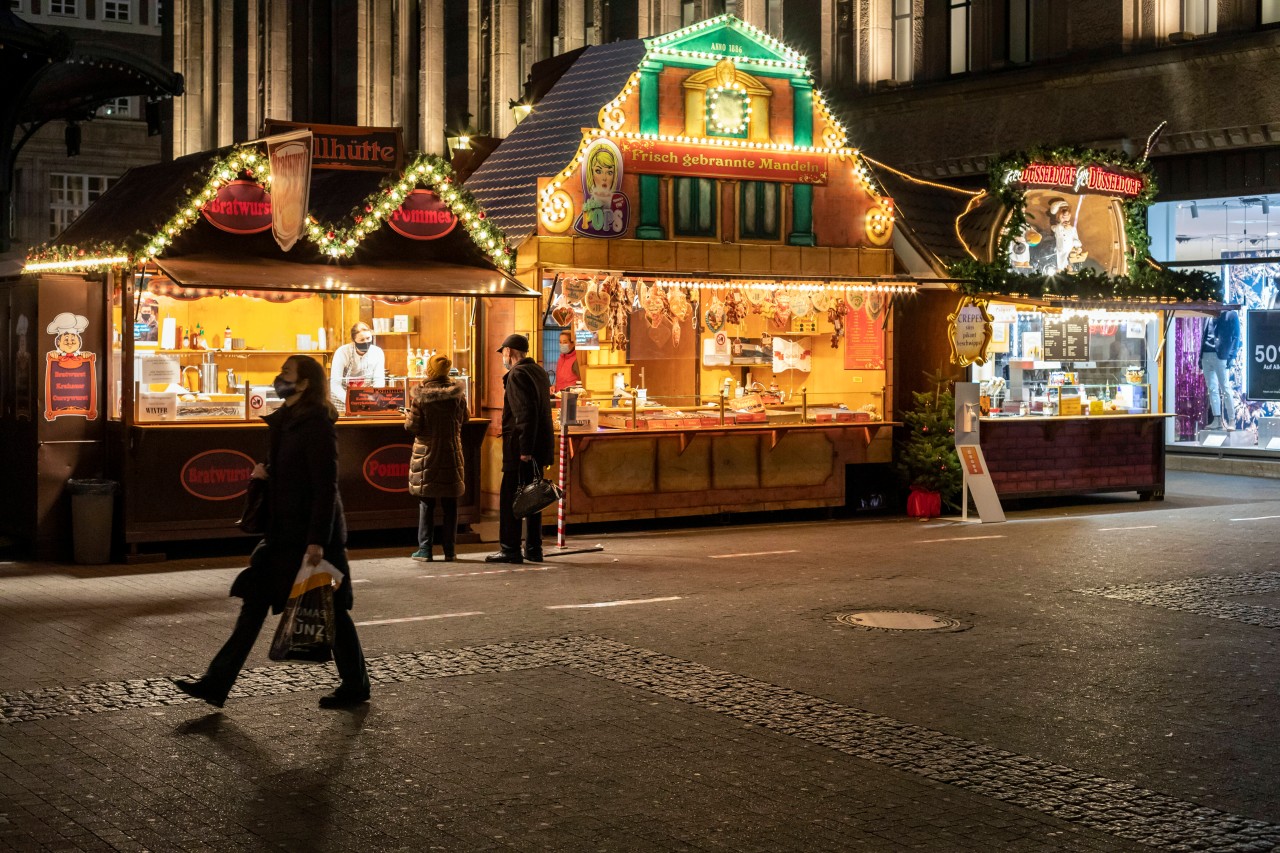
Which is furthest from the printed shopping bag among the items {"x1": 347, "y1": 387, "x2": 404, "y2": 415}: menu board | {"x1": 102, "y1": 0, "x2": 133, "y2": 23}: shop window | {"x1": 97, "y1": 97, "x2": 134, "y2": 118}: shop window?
{"x1": 102, "y1": 0, "x2": 133, "y2": 23}: shop window

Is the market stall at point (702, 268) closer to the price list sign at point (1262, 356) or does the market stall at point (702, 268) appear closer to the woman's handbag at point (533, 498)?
the woman's handbag at point (533, 498)

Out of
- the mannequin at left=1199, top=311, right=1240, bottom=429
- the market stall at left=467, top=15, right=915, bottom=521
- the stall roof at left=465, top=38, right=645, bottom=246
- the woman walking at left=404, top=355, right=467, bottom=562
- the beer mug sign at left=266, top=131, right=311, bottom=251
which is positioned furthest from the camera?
the mannequin at left=1199, top=311, right=1240, bottom=429

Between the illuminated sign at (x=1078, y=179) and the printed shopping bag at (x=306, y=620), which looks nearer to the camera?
the printed shopping bag at (x=306, y=620)

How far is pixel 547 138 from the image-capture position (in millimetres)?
17844

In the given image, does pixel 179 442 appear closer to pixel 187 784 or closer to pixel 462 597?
pixel 462 597

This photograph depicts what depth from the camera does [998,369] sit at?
2022cm

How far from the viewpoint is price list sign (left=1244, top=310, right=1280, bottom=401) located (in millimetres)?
24703

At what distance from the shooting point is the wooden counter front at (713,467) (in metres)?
16.8

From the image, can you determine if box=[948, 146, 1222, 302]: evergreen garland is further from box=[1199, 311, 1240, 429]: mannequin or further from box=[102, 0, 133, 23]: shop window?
box=[102, 0, 133, 23]: shop window

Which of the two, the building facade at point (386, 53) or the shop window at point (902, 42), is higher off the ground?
the building facade at point (386, 53)

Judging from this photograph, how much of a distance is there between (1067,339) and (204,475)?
36.4ft

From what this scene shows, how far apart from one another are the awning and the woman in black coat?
243 inches

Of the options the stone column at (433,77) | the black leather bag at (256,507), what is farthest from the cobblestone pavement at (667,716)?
the stone column at (433,77)

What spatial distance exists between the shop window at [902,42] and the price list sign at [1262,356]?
868cm
